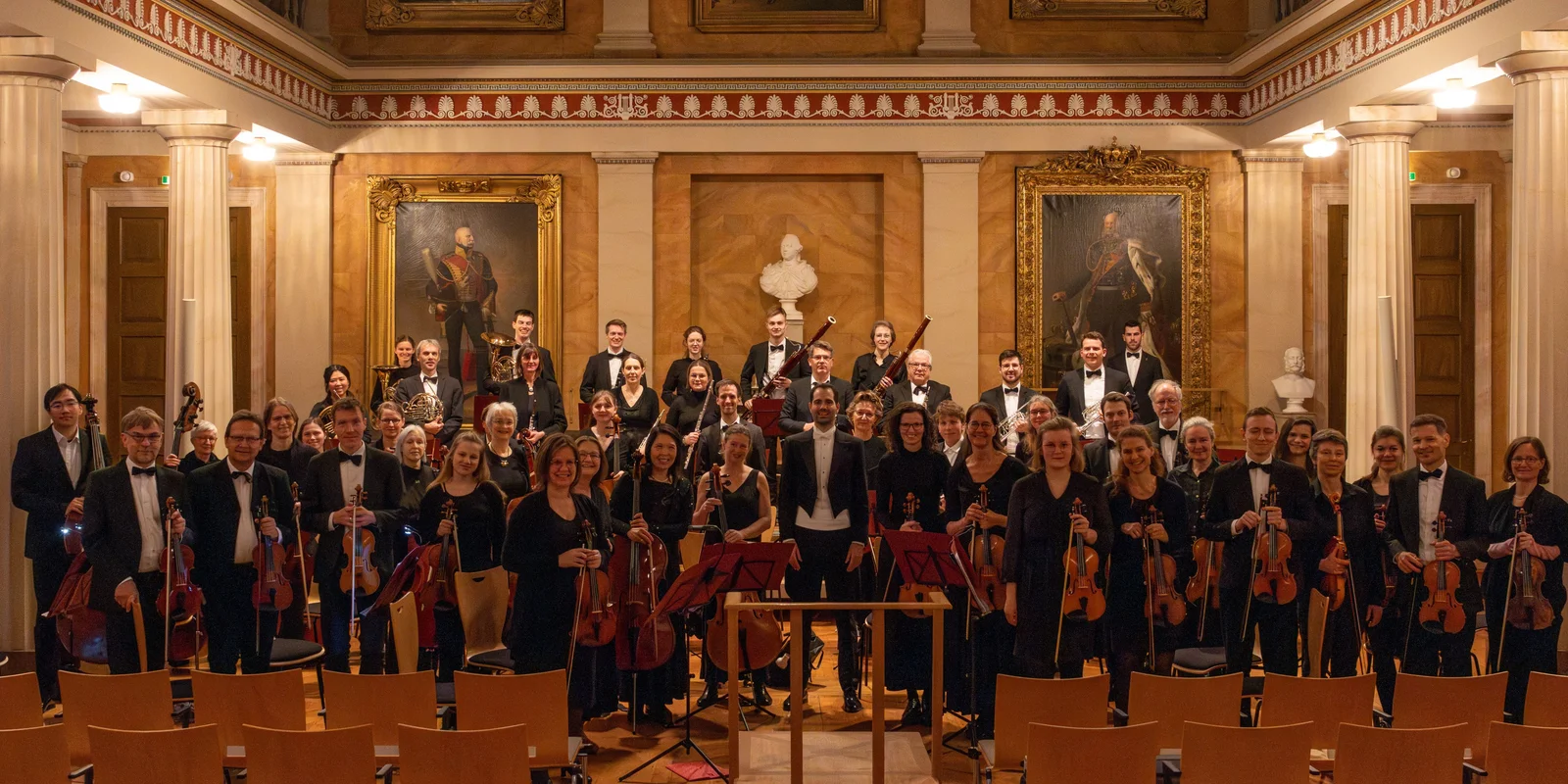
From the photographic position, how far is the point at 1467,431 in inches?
438

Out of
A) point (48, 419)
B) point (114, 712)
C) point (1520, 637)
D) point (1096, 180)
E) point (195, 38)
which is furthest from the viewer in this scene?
point (1096, 180)

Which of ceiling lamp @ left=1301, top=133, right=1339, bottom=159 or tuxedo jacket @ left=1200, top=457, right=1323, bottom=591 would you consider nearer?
tuxedo jacket @ left=1200, top=457, right=1323, bottom=591

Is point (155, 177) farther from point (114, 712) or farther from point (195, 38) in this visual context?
point (114, 712)

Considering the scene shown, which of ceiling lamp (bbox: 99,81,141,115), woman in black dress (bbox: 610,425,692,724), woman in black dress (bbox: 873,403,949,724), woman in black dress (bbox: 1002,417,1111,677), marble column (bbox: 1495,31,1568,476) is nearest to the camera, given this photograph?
woman in black dress (bbox: 1002,417,1111,677)

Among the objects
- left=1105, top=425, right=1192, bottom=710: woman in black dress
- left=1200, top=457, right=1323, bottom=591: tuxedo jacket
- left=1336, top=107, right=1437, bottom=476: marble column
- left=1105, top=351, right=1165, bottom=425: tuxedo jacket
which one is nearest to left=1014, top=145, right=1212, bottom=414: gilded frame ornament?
left=1105, top=351, right=1165, bottom=425: tuxedo jacket

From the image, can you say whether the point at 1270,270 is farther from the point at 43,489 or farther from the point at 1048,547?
the point at 43,489

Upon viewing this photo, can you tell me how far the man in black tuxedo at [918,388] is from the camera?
26.9 feet

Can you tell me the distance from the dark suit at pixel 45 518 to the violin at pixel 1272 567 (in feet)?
16.9

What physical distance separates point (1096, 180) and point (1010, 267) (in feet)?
3.27

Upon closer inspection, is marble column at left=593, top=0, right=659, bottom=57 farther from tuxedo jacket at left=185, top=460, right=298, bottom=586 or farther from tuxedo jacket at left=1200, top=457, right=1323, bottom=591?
tuxedo jacket at left=1200, top=457, right=1323, bottom=591

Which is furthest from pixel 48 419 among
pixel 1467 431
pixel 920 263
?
A: pixel 1467 431

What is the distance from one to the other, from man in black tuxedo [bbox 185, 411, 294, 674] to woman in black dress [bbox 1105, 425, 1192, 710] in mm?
3405

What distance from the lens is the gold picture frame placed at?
11008 mm

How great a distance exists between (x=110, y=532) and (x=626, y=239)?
20.3 feet
